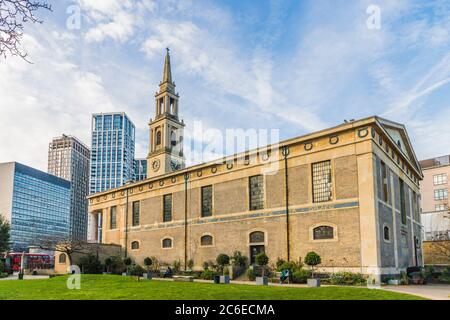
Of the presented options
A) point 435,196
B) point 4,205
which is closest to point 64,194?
point 4,205

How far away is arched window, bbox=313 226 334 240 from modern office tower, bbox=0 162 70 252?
10948 cm

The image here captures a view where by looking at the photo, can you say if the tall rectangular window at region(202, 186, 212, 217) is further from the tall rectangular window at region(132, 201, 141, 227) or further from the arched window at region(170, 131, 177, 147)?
the arched window at region(170, 131, 177, 147)

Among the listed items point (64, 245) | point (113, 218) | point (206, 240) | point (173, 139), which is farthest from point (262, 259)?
point (173, 139)

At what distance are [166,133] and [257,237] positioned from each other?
2283cm

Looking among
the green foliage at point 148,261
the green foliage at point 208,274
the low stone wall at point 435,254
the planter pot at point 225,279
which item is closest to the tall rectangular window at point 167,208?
the green foliage at point 148,261

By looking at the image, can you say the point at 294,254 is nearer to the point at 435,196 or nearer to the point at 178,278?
the point at 178,278

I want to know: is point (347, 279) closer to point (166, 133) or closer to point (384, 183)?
point (384, 183)

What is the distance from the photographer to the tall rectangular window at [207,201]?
36388 millimetres

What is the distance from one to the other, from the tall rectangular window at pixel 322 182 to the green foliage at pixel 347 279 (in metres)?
5.07

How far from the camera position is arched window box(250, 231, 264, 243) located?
3117 cm

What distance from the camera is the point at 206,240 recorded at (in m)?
35.8

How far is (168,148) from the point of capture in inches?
1940
